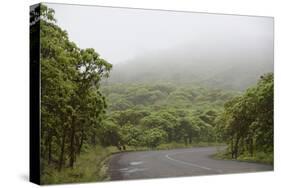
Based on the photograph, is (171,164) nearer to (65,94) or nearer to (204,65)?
(204,65)

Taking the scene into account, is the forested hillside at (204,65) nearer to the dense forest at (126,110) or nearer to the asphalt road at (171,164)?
the dense forest at (126,110)

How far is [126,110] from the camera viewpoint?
38.2ft

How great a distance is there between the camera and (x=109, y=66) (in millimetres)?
11500

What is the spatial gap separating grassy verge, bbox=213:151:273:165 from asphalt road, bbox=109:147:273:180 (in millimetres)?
81

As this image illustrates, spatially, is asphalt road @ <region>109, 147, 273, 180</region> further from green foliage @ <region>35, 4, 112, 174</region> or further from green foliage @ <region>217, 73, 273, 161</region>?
green foliage @ <region>35, 4, 112, 174</region>

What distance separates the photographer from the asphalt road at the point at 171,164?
38.0 feet

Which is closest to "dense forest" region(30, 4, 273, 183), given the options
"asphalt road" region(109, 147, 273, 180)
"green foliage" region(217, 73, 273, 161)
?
"green foliage" region(217, 73, 273, 161)

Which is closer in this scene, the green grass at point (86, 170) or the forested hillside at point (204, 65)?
the green grass at point (86, 170)

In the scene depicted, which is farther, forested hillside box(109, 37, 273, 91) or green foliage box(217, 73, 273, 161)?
green foliage box(217, 73, 273, 161)

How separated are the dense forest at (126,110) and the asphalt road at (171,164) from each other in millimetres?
161

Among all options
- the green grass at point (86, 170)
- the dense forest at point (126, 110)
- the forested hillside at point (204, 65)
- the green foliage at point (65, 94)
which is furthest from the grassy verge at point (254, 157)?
the green foliage at point (65, 94)

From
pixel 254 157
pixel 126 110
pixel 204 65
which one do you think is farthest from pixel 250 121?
pixel 126 110

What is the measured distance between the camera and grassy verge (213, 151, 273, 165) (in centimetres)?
1264

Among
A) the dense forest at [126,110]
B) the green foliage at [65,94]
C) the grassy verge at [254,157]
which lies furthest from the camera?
the grassy verge at [254,157]
